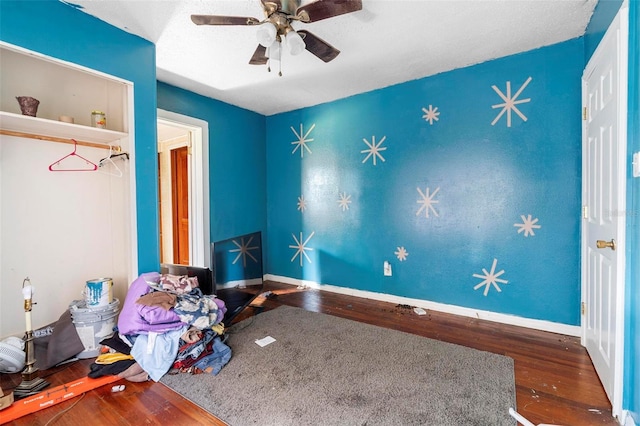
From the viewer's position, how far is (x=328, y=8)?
162 cm

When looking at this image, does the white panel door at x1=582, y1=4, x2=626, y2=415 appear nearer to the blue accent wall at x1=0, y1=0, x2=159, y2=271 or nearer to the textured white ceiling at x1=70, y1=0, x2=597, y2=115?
the textured white ceiling at x1=70, y1=0, x2=597, y2=115

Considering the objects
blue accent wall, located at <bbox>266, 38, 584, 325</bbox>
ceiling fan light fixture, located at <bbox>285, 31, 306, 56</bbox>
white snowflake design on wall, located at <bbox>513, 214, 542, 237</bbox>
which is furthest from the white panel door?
ceiling fan light fixture, located at <bbox>285, 31, 306, 56</bbox>

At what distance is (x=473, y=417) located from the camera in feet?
4.99

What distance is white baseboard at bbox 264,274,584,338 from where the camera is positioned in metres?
2.49

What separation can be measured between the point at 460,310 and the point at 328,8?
110 inches

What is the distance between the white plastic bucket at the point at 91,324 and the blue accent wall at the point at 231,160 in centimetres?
158

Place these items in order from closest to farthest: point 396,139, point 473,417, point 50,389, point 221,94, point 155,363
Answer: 1. point 473,417
2. point 50,389
3. point 155,363
4. point 396,139
5. point 221,94

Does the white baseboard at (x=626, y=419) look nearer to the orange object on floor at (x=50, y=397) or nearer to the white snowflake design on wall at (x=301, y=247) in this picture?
the orange object on floor at (x=50, y=397)

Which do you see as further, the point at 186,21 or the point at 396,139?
the point at 396,139

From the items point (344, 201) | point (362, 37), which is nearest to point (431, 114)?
point (362, 37)

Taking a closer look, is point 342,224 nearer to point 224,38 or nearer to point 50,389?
point 224,38

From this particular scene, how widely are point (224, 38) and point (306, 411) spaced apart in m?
2.58

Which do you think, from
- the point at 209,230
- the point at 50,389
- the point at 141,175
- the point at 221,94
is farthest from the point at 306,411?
the point at 221,94

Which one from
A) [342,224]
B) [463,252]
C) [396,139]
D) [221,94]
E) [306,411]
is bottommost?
[306,411]
